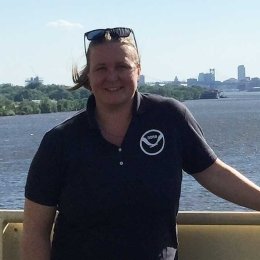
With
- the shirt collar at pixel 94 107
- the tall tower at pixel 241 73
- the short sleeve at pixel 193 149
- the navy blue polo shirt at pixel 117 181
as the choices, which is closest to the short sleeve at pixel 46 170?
the navy blue polo shirt at pixel 117 181

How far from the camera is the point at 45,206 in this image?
324cm

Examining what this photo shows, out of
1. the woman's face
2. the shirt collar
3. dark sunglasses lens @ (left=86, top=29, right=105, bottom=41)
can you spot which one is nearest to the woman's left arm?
the shirt collar

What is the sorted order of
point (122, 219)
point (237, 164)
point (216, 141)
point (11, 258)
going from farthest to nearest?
point (216, 141)
point (237, 164)
point (11, 258)
point (122, 219)

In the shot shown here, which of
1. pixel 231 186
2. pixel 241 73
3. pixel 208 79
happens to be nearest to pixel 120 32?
pixel 231 186

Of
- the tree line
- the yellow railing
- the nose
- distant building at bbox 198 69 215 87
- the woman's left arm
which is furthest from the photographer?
distant building at bbox 198 69 215 87

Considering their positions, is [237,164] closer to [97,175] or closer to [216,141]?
[216,141]

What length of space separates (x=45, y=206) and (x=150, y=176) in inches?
18.6

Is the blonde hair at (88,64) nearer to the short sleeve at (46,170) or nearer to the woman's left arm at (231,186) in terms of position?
the short sleeve at (46,170)

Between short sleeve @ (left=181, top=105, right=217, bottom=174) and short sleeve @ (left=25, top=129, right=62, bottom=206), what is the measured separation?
541 mm

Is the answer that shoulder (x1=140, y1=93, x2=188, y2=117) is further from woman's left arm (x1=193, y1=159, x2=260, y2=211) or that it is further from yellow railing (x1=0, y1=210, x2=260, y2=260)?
yellow railing (x1=0, y1=210, x2=260, y2=260)

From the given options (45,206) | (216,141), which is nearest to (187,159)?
(45,206)

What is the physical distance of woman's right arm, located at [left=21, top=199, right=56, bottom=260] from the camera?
325 centimetres

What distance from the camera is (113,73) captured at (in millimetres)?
3154

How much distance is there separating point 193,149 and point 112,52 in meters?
0.54
